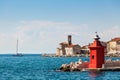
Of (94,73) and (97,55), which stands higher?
(97,55)

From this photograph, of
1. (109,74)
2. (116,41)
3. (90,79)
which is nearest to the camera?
(90,79)

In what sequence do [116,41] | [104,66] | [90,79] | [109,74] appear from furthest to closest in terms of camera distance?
1. [116,41]
2. [104,66]
3. [109,74]
4. [90,79]

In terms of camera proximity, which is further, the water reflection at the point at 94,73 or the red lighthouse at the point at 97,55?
the red lighthouse at the point at 97,55

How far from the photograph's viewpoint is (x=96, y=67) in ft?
194

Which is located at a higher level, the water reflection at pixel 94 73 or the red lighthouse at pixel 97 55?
the red lighthouse at pixel 97 55

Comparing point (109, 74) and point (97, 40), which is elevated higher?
point (97, 40)

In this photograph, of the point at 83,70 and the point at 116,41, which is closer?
the point at 83,70

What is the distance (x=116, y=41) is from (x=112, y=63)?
444 ft

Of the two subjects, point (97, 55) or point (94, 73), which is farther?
point (97, 55)

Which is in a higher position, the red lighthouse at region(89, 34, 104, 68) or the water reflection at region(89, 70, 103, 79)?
the red lighthouse at region(89, 34, 104, 68)

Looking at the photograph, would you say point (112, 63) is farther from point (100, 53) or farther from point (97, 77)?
point (97, 77)

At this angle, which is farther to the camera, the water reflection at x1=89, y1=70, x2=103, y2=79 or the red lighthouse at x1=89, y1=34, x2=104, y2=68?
the red lighthouse at x1=89, y1=34, x2=104, y2=68

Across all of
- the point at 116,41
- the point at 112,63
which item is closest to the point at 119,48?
the point at 116,41

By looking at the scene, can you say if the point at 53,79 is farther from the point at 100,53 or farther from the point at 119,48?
the point at 119,48
